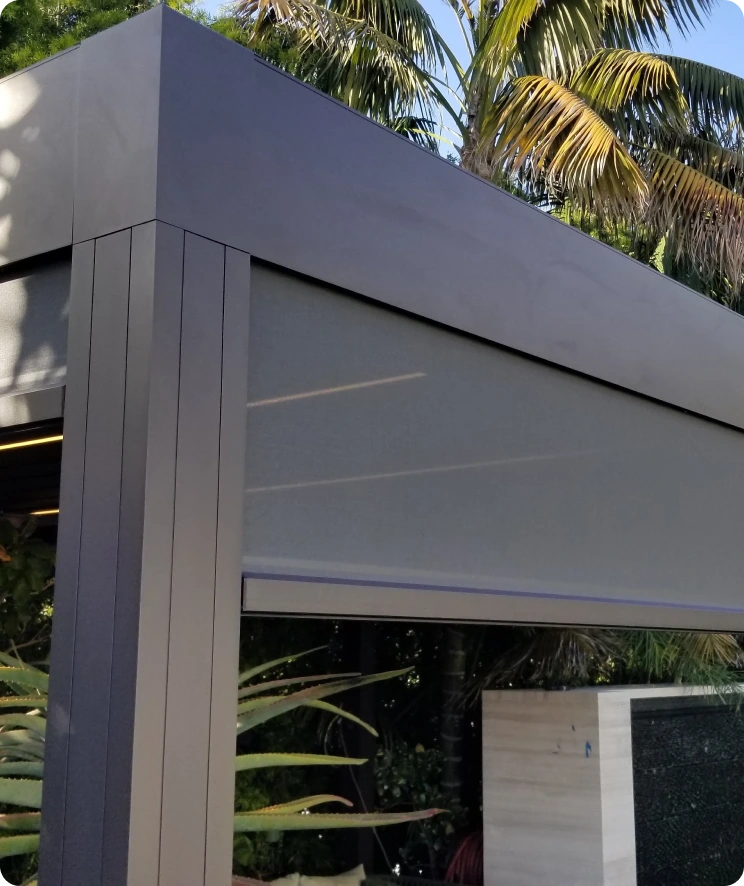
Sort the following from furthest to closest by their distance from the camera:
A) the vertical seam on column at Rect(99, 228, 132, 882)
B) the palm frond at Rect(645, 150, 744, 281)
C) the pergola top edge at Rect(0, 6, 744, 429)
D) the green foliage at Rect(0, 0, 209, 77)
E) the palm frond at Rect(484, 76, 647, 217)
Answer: the green foliage at Rect(0, 0, 209, 77)
the palm frond at Rect(645, 150, 744, 281)
the palm frond at Rect(484, 76, 647, 217)
the pergola top edge at Rect(0, 6, 744, 429)
the vertical seam on column at Rect(99, 228, 132, 882)

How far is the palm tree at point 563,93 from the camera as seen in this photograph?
22.9 ft

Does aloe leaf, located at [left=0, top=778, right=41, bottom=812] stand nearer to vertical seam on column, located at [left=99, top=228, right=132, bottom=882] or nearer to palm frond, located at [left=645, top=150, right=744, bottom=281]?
vertical seam on column, located at [left=99, top=228, right=132, bottom=882]

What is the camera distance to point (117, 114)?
211 cm

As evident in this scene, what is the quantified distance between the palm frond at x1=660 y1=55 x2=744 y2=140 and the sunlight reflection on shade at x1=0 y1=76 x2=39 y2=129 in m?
9.07

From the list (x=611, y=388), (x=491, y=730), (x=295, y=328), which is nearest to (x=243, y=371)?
(x=295, y=328)

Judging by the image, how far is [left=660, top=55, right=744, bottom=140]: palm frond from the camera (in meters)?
10.1

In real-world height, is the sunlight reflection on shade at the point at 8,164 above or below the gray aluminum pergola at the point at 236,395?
above

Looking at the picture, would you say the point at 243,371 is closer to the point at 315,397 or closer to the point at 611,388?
the point at 315,397

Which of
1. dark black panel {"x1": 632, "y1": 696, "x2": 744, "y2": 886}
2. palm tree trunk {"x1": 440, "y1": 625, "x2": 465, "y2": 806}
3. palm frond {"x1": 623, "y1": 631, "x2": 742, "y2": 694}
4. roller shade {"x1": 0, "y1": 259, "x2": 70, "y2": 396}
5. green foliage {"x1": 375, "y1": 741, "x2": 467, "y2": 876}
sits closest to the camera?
roller shade {"x1": 0, "y1": 259, "x2": 70, "y2": 396}

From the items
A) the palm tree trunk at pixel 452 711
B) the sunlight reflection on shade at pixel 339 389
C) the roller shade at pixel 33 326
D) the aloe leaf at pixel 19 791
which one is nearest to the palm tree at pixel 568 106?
the palm tree trunk at pixel 452 711

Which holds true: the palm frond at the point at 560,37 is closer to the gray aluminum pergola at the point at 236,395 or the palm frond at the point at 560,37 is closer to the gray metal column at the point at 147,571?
the gray aluminum pergola at the point at 236,395

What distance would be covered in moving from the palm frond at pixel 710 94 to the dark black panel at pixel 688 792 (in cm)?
654

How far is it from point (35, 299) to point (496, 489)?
1368mm

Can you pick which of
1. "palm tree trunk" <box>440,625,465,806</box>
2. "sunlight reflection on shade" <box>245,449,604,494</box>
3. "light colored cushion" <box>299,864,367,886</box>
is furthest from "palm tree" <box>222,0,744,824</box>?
"sunlight reflection on shade" <box>245,449,604,494</box>
